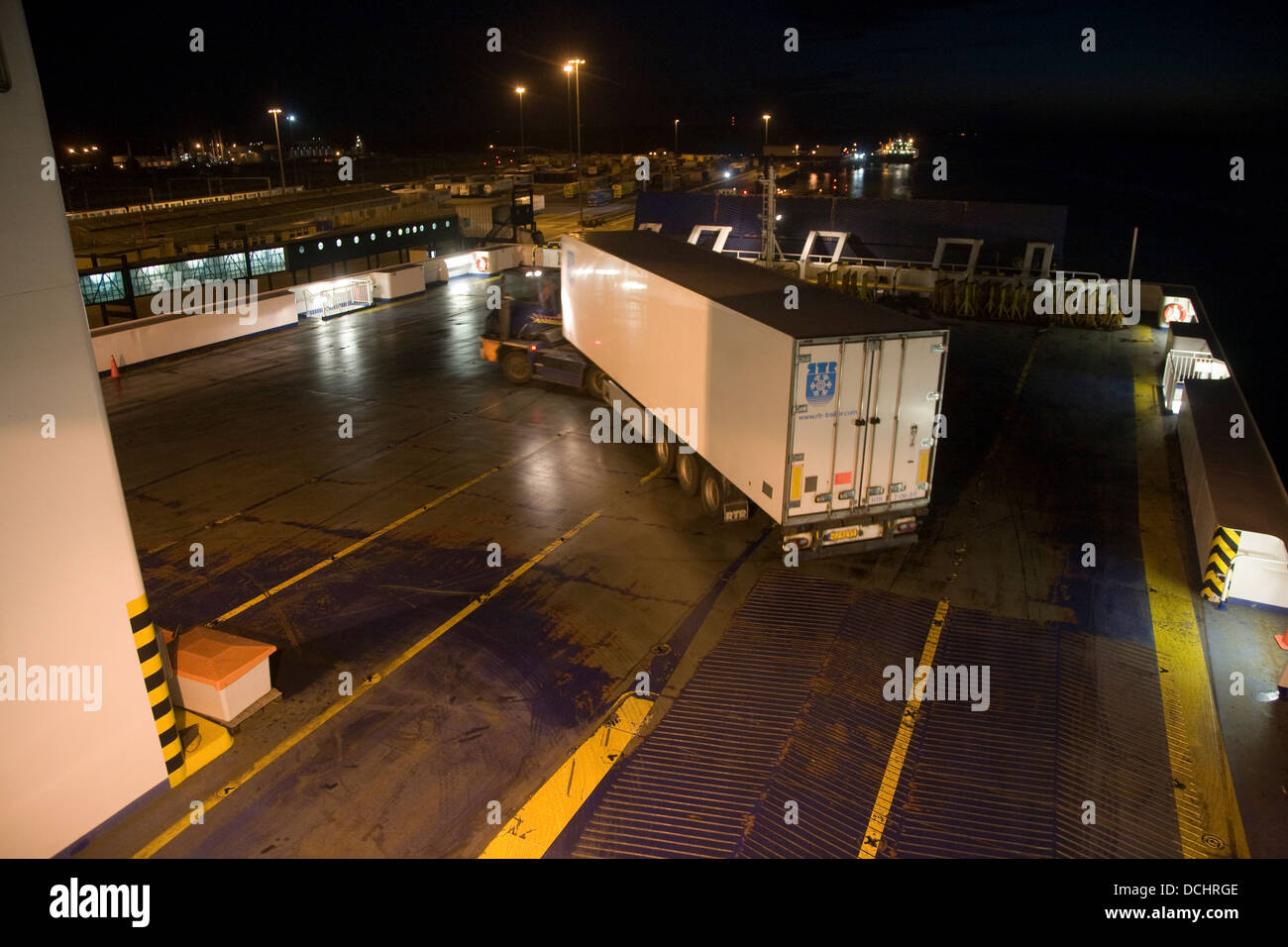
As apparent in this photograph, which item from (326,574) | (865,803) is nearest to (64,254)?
(326,574)

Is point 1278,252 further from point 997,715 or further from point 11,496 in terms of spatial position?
point 11,496

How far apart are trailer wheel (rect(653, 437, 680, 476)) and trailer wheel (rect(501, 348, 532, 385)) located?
6290 mm

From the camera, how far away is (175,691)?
772 cm

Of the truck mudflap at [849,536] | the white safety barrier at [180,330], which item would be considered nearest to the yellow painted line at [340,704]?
the truck mudflap at [849,536]

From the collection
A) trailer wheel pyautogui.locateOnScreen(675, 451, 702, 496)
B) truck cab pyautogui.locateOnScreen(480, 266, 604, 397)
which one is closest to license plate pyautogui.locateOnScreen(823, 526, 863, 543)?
trailer wheel pyautogui.locateOnScreen(675, 451, 702, 496)

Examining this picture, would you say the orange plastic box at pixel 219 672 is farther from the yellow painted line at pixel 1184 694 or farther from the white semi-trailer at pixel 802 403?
the yellow painted line at pixel 1184 694

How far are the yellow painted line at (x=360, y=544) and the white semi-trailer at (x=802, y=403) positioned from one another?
3438 millimetres

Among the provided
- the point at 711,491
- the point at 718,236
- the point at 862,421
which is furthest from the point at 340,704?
the point at 718,236

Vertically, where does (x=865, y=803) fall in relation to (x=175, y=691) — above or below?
below

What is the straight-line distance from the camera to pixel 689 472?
519 inches

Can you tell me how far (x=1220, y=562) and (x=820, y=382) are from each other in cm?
561

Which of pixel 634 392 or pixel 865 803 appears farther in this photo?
pixel 634 392

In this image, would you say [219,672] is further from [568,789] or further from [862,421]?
[862,421]
